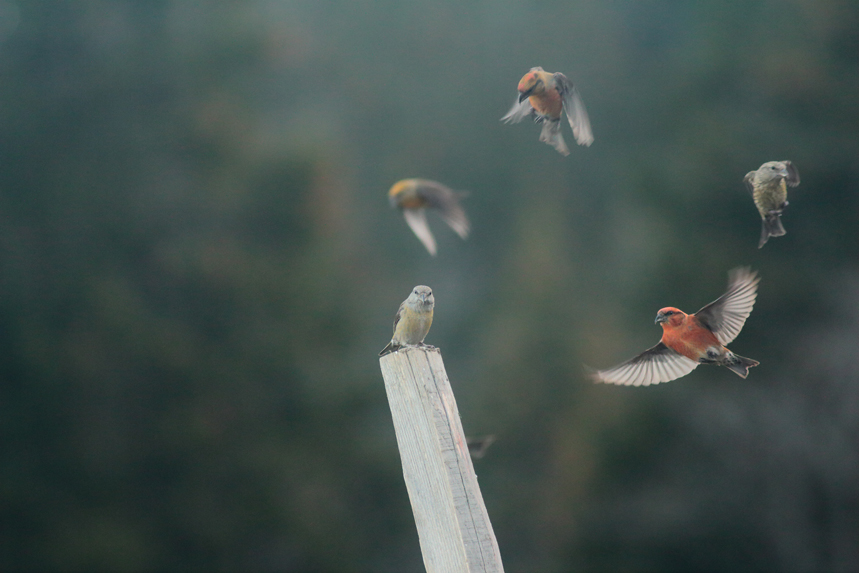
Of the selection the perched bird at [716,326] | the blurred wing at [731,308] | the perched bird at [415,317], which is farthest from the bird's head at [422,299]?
the blurred wing at [731,308]

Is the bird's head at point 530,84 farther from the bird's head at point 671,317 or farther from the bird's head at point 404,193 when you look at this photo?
the bird's head at point 671,317

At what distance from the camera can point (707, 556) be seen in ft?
19.7

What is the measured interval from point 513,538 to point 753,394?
8.06 feet

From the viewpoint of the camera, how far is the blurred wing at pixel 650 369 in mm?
2721

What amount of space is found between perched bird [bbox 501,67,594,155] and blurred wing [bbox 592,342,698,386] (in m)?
0.92

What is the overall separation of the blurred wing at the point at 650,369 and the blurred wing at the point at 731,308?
0.26 m

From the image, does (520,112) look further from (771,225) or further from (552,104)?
(771,225)

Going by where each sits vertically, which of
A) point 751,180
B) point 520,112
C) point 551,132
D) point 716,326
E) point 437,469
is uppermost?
point 520,112

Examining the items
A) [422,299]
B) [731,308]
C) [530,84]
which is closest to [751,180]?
[731,308]

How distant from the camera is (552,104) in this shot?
7.76 ft

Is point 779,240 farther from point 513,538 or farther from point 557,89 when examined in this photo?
point 557,89

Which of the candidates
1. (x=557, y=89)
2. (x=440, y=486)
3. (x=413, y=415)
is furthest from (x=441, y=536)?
(x=557, y=89)

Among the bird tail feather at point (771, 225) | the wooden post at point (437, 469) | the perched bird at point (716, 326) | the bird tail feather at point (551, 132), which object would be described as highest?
the bird tail feather at point (551, 132)

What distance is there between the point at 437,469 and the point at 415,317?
4.25 ft
